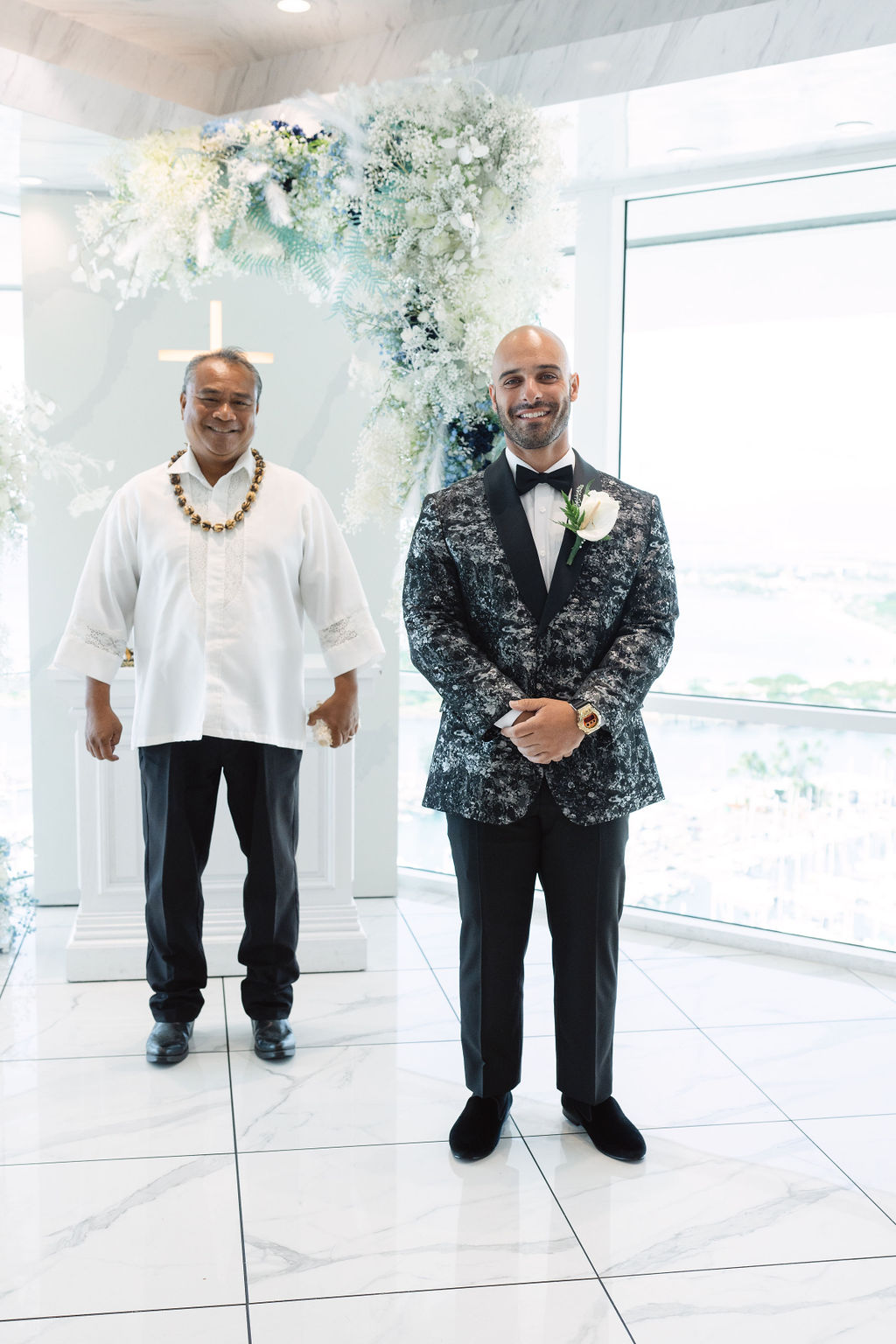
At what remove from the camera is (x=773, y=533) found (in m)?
4.00

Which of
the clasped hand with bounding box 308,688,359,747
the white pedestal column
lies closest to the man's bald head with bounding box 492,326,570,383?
the clasped hand with bounding box 308,688,359,747

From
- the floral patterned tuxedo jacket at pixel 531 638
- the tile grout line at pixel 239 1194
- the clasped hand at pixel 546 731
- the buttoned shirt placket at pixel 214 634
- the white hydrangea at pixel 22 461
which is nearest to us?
the tile grout line at pixel 239 1194

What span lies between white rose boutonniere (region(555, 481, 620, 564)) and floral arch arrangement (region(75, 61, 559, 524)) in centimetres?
91

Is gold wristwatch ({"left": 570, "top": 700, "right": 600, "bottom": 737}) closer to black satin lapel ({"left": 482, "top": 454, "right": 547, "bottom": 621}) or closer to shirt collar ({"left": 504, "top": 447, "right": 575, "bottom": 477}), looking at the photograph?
black satin lapel ({"left": 482, "top": 454, "right": 547, "bottom": 621})

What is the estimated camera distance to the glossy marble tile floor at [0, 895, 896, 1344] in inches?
78.0

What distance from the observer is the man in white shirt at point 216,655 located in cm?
284

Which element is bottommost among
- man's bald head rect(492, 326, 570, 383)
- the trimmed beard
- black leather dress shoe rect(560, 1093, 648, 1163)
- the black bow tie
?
black leather dress shoe rect(560, 1093, 648, 1163)

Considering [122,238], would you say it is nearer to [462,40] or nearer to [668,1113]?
[462,40]

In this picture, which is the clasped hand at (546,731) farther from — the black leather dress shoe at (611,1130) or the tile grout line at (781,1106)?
the tile grout line at (781,1106)

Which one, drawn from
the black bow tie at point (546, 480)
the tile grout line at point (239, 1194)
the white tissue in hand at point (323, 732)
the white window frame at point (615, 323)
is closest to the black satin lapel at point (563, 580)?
the black bow tie at point (546, 480)

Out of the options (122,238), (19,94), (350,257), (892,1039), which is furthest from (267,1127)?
(19,94)

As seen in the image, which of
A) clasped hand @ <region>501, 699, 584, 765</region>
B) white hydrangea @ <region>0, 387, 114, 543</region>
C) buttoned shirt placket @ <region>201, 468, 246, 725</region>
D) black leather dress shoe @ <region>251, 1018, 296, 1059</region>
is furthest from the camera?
white hydrangea @ <region>0, 387, 114, 543</region>

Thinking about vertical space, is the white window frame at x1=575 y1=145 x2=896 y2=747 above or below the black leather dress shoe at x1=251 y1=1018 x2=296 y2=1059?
above

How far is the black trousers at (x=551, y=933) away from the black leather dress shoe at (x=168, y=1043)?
2.70 feet
